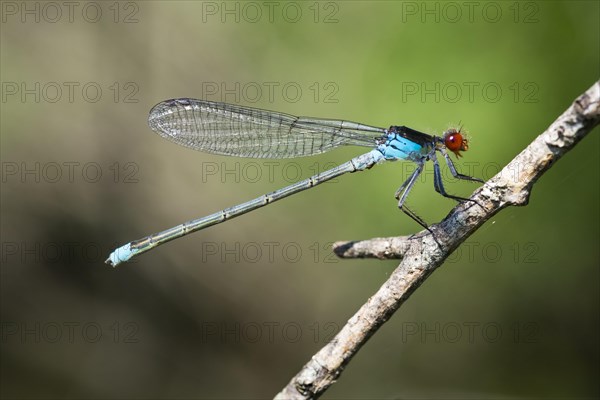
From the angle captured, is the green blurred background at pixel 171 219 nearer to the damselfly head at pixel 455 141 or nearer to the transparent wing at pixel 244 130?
the transparent wing at pixel 244 130

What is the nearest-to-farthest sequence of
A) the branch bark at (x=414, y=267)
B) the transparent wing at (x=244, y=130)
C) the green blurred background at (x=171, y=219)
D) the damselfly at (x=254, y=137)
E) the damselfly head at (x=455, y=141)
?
1. the branch bark at (x=414, y=267)
2. the damselfly head at (x=455, y=141)
3. the damselfly at (x=254, y=137)
4. the transparent wing at (x=244, y=130)
5. the green blurred background at (x=171, y=219)

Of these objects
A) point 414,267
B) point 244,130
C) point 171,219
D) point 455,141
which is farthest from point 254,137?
point 414,267

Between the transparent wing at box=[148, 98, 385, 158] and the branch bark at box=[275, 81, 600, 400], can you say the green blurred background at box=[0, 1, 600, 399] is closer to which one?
the transparent wing at box=[148, 98, 385, 158]

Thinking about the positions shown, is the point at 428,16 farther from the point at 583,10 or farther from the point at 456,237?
the point at 456,237

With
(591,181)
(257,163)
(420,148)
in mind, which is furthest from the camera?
(257,163)

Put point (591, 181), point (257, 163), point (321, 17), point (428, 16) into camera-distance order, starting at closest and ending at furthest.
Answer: point (591, 181)
point (428, 16)
point (321, 17)
point (257, 163)

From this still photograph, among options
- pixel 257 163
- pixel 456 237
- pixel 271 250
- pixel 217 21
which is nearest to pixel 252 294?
pixel 271 250

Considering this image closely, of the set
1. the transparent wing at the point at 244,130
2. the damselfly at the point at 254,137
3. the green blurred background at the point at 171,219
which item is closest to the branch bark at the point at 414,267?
the damselfly at the point at 254,137
